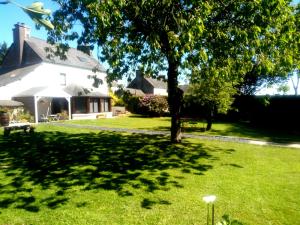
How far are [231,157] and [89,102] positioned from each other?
89.7 feet

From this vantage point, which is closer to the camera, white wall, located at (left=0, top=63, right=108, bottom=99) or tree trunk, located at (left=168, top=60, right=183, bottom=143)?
tree trunk, located at (left=168, top=60, right=183, bottom=143)

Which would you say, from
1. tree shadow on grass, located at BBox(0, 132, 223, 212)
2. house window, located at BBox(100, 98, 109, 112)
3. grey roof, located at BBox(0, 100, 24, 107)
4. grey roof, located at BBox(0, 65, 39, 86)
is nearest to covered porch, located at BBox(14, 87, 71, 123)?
grey roof, located at BBox(0, 100, 24, 107)

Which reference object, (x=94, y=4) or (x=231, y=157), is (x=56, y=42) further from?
(x=231, y=157)

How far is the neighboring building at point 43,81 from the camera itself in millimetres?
29484

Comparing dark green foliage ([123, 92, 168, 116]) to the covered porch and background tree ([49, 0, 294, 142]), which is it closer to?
the covered porch

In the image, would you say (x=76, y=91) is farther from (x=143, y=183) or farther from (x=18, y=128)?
(x=143, y=183)

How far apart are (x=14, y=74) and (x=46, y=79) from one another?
3.51m

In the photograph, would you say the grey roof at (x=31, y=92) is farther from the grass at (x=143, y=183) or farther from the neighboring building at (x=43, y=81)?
the grass at (x=143, y=183)

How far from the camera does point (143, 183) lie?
8.77 metres

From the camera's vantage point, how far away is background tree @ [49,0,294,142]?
31.0 feet

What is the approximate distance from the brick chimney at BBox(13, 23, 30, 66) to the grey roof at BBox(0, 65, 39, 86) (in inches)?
64.5

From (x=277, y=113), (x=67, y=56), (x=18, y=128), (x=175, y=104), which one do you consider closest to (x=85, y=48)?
(x=175, y=104)

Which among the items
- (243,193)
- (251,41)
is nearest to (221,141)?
(251,41)

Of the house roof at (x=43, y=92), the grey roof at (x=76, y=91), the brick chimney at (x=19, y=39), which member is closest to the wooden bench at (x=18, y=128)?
the house roof at (x=43, y=92)
